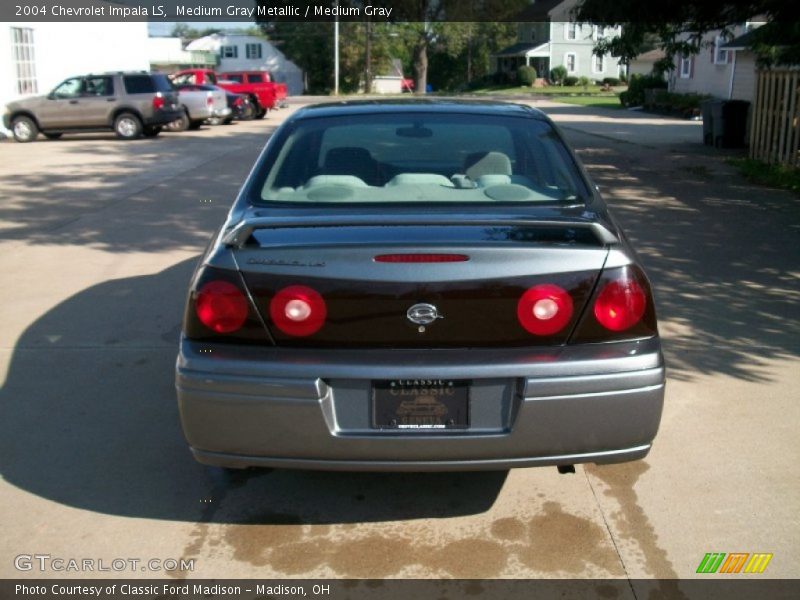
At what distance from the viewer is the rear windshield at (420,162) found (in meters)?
3.99

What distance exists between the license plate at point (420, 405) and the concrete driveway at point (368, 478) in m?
0.57

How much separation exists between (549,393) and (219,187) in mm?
11260

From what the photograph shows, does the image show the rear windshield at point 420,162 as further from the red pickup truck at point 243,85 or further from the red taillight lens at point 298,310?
the red pickup truck at point 243,85

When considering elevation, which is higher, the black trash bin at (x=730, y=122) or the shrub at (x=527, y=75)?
the shrub at (x=527, y=75)

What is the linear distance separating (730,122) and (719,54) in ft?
54.7

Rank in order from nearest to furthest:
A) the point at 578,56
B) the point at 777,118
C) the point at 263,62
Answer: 1. the point at 777,118
2. the point at 263,62
3. the point at 578,56

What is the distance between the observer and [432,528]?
365cm

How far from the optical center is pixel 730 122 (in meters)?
19.8

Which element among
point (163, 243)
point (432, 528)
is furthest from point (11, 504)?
point (163, 243)

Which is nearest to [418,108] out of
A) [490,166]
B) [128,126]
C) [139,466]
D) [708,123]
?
[490,166]

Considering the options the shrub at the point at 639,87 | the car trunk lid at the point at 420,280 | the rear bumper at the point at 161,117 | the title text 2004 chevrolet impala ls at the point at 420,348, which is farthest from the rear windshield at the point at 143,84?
the shrub at the point at 639,87

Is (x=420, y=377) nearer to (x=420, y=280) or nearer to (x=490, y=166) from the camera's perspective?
(x=420, y=280)

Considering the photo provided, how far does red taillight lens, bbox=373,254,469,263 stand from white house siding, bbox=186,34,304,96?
7105 centimetres

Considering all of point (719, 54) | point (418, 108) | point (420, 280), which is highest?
point (719, 54)
